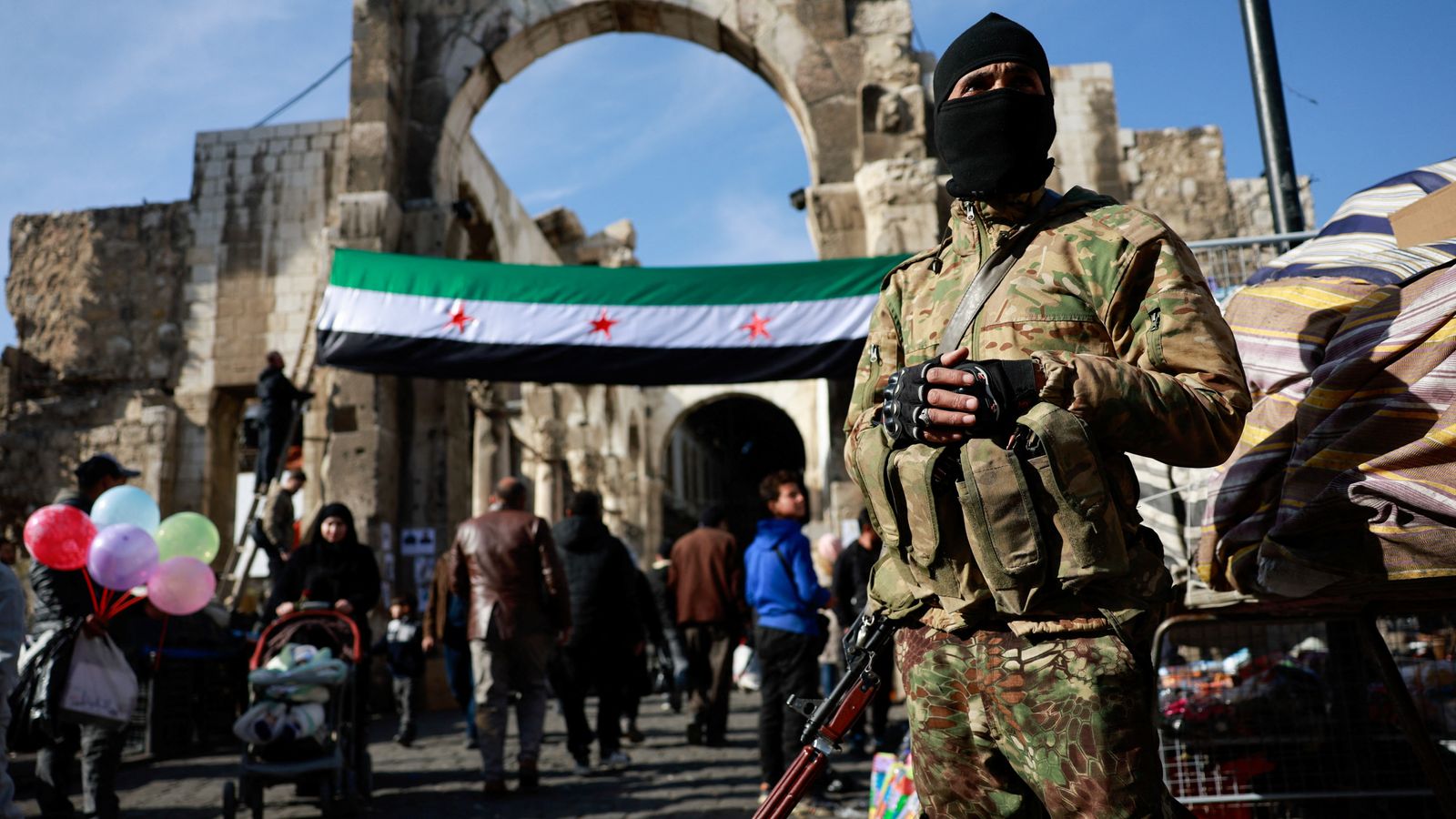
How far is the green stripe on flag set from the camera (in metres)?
7.43

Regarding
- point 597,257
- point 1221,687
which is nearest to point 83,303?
point 597,257

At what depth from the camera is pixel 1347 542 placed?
2221 millimetres

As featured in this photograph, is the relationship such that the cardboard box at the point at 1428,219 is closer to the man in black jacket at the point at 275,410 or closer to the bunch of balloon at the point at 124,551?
the bunch of balloon at the point at 124,551

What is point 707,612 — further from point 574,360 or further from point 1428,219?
point 1428,219

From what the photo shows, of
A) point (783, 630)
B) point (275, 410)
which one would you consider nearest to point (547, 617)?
point (783, 630)

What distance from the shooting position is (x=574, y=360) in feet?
24.5

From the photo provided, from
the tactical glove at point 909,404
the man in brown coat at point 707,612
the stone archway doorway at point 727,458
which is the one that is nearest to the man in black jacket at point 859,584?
the man in brown coat at point 707,612

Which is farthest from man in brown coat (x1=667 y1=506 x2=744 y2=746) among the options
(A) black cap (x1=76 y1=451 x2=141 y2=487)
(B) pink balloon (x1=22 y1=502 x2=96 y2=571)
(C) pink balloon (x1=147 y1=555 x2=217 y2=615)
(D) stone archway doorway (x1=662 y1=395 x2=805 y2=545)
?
(D) stone archway doorway (x1=662 y1=395 x2=805 y2=545)

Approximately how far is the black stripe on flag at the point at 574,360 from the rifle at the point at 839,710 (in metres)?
5.29

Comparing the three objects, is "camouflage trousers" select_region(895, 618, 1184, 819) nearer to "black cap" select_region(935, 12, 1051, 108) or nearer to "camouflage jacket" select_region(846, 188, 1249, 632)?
"camouflage jacket" select_region(846, 188, 1249, 632)

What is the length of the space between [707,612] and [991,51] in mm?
6078

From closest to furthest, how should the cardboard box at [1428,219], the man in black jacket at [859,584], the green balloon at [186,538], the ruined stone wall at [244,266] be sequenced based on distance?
the cardboard box at [1428,219], the green balloon at [186,538], the man in black jacket at [859,584], the ruined stone wall at [244,266]

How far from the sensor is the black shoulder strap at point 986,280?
1.90m

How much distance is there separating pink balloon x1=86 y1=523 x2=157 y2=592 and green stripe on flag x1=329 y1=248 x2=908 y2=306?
315 cm
